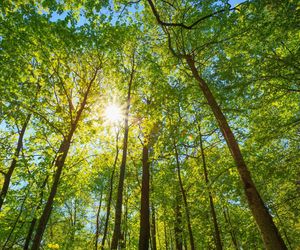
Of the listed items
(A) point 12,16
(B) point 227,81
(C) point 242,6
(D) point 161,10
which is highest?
(D) point 161,10

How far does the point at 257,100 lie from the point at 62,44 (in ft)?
28.2

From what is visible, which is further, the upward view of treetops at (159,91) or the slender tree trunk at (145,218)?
the slender tree trunk at (145,218)

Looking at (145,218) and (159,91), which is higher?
(159,91)

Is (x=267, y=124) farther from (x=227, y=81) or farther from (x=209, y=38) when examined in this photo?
(x=209, y=38)

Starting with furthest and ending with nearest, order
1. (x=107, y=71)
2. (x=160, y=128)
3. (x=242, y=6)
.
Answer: (x=160, y=128)
(x=107, y=71)
(x=242, y=6)

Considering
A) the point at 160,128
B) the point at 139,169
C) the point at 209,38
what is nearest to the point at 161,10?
the point at 209,38

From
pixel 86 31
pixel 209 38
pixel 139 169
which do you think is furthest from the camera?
pixel 139 169

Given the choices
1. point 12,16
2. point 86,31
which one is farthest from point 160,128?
point 12,16

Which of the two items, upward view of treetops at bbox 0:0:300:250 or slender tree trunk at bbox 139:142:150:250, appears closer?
upward view of treetops at bbox 0:0:300:250

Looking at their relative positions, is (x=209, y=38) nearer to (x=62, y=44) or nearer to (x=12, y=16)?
(x=62, y=44)

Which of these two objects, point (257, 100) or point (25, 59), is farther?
point (25, 59)

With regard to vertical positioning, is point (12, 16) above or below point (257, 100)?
above

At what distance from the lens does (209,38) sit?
36.4ft

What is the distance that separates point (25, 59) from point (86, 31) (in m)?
3.40
